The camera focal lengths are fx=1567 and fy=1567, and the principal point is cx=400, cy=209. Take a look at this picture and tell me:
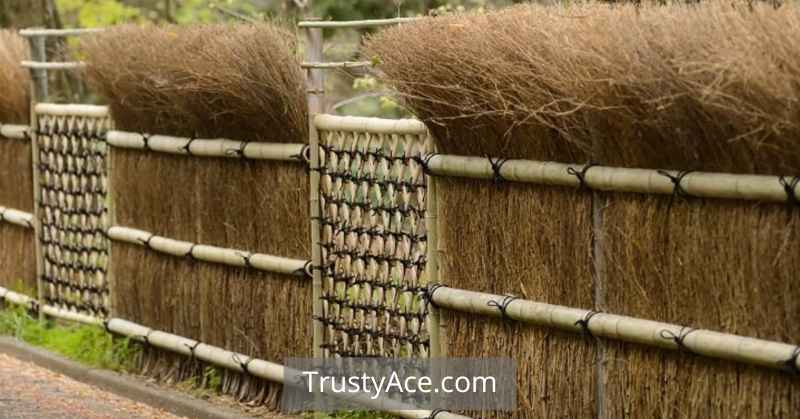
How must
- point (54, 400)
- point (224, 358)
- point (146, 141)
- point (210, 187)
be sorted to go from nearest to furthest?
point (224, 358), point (210, 187), point (54, 400), point (146, 141)

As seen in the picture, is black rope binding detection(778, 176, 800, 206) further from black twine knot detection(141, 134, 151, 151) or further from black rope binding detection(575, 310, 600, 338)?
black twine knot detection(141, 134, 151, 151)

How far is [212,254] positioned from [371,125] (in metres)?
1.75

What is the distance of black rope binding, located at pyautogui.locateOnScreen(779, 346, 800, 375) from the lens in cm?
543

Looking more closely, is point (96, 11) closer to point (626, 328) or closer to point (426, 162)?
point (426, 162)

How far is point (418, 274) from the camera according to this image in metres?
7.54

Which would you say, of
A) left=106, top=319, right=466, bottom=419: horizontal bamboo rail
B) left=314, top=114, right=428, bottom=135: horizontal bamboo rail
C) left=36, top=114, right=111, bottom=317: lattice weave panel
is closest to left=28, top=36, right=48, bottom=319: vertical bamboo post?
left=36, top=114, right=111, bottom=317: lattice weave panel

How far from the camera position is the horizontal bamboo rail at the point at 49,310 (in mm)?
10766

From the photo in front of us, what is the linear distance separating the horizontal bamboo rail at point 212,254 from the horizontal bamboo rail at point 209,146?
21.2 inches

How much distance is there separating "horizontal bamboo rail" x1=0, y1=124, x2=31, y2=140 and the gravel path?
192 centimetres

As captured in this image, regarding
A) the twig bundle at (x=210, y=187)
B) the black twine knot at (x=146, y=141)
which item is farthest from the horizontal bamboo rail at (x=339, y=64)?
the black twine knot at (x=146, y=141)

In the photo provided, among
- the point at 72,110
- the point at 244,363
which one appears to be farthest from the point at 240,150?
the point at 72,110

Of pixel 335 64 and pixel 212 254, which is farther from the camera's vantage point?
pixel 212 254

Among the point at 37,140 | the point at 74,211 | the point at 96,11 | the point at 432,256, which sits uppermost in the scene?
the point at 96,11

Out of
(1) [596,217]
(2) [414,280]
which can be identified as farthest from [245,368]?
(1) [596,217]
